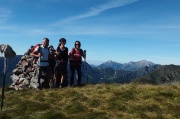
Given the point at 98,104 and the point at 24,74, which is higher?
the point at 24,74

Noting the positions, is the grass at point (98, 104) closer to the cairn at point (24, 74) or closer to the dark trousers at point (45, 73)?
the dark trousers at point (45, 73)

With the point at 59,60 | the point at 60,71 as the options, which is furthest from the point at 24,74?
the point at 59,60

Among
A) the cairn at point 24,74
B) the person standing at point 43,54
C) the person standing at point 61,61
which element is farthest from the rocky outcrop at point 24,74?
the person standing at point 43,54

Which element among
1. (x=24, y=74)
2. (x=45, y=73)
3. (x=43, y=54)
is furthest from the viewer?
(x=24, y=74)

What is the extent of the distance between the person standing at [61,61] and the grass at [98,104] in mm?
3284

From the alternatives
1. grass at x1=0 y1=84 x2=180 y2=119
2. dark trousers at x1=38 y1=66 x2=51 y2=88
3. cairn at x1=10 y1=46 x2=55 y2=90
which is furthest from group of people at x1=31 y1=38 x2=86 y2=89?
cairn at x1=10 y1=46 x2=55 y2=90

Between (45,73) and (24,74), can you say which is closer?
(45,73)

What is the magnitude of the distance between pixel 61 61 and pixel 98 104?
7.81m

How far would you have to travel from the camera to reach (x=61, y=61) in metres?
24.1

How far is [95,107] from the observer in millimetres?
17109

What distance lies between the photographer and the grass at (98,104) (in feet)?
50.3

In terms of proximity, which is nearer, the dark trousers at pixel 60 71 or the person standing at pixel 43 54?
the person standing at pixel 43 54

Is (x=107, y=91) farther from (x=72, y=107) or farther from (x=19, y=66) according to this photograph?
(x=19, y=66)

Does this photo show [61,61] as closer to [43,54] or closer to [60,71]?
[60,71]
